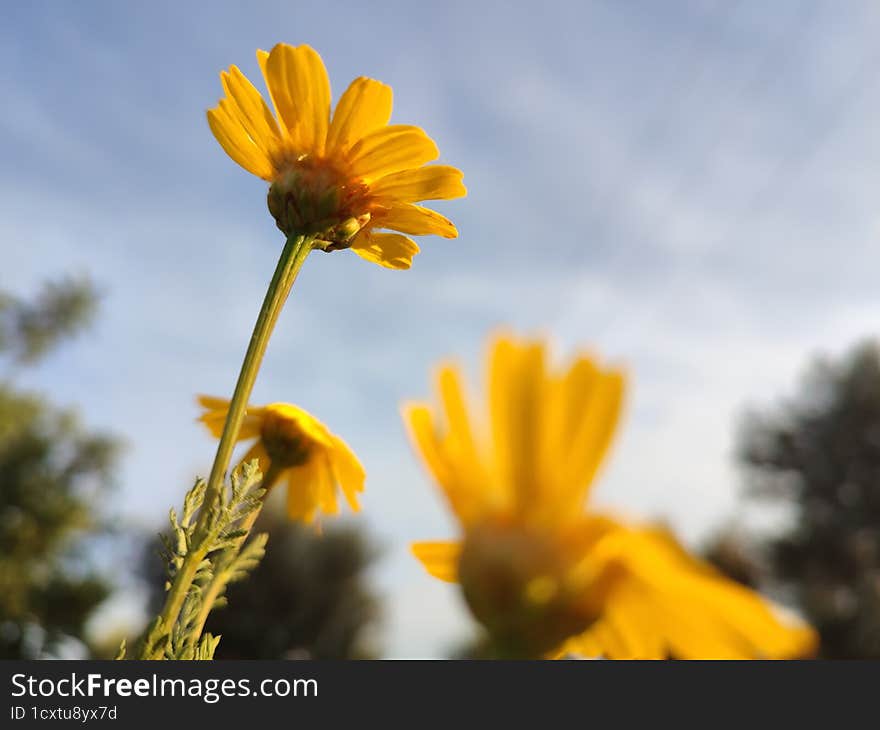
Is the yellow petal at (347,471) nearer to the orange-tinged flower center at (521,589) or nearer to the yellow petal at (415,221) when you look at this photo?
the yellow petal at (415,221)

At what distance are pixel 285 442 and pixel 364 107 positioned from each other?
0.34 meters

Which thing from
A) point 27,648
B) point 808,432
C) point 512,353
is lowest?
point 512,353

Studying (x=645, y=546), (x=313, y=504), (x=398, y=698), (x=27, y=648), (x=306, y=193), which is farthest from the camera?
(x=27, y=648)

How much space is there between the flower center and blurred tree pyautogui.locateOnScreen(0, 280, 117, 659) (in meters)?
16.9

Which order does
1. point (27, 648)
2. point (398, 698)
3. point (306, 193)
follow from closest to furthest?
point (398, 698), point (306, 193), point (27, 648)

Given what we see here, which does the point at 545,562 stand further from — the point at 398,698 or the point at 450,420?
the point at 398,698

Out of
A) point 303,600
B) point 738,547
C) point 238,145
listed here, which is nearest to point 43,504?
point 303,600

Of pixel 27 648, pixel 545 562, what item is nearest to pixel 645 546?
pixel 545 562

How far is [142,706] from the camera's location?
636mm

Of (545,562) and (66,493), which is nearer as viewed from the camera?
(545,562)

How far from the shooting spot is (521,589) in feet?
1.24

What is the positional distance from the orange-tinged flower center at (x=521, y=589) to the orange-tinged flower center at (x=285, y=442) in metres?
0.45

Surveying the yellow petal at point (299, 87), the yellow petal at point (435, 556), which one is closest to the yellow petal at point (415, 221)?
the yellow petal at point (299, 87)

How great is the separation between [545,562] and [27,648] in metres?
19.5
